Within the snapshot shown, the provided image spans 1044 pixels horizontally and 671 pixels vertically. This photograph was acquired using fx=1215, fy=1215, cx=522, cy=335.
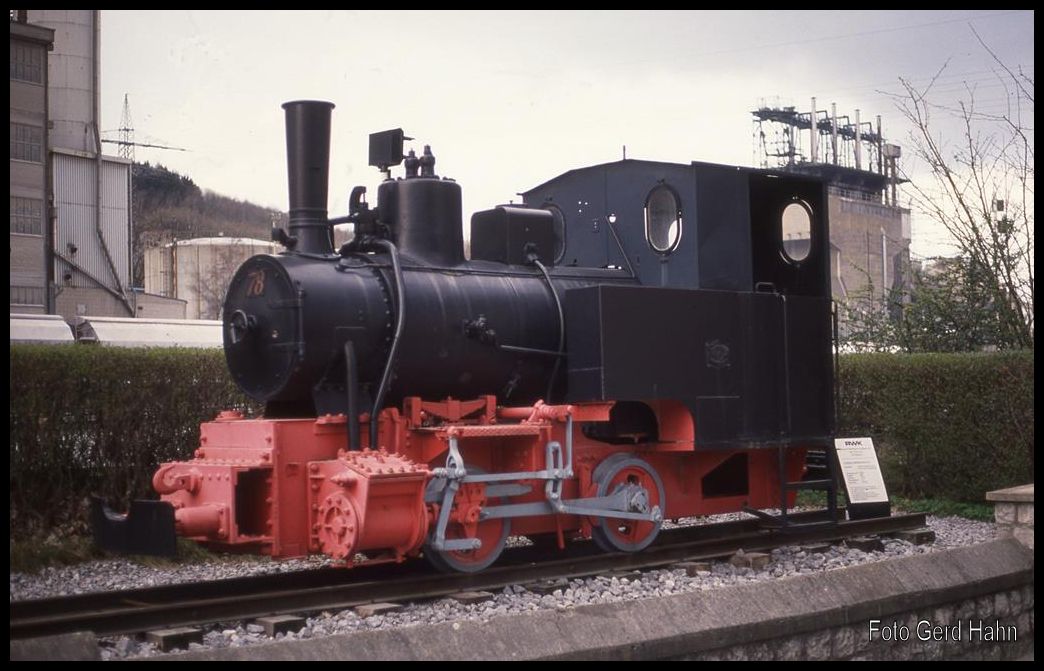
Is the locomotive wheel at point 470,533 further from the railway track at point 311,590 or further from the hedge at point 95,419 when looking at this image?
the hedge at point 95,419

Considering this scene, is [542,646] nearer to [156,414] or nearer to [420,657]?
[420,657]

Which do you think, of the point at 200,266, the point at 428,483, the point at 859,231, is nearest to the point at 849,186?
the point at 859,231

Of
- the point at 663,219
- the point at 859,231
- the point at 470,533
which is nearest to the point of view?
the point at 470,533

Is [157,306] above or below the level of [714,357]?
above

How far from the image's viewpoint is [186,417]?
1135cm

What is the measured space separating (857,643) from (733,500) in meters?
2.63

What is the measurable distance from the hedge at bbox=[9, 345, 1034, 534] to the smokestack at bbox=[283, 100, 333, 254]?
3.16 meters

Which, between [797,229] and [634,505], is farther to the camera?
[797,229]

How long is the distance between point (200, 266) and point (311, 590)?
1335 inches

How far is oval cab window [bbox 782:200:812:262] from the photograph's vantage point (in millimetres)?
10302

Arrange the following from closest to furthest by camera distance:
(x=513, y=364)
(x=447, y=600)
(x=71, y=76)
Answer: (x=447, y=600), (x=513, y=364), (x=71, y=76)

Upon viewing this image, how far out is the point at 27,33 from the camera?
908 inches

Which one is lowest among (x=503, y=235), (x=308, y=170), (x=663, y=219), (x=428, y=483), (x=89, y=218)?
(x=428, y=483)

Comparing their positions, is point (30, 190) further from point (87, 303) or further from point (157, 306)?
point (157, 306)
